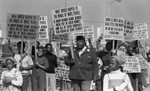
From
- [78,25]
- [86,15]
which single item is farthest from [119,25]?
[86,15]

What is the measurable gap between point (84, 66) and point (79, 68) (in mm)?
119

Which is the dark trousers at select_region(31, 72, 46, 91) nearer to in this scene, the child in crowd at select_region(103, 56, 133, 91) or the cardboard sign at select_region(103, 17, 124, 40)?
the cardboard sign at select_region(103, 17, 124, 40)

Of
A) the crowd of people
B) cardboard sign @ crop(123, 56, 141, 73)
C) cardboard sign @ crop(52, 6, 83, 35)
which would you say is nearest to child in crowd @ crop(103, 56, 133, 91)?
the crowd of people

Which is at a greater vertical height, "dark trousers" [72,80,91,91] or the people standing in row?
the people standing in row

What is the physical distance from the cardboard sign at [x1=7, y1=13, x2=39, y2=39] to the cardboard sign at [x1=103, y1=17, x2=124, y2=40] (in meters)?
2.10

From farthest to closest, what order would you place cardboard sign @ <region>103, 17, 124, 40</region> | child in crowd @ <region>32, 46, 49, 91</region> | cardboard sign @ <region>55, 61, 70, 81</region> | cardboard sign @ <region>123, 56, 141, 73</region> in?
cardboard sign @ <region>55, 61, 70, 81</region> → cardboard sign @ <region>123, 56, 141, 73</region> → cardboard sign @ <region>103, 17, 124, 40</region> → child in crowd @ <region>32, 46, 49, 91</region>

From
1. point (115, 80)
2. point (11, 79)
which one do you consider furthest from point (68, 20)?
point (115, 80)

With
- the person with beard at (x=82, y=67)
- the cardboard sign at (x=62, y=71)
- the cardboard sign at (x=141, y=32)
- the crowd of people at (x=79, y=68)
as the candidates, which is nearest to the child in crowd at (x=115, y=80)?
the crowd of people at (x=79, y=68)

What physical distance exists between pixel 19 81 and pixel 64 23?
311cm

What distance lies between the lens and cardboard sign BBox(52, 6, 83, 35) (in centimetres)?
1053

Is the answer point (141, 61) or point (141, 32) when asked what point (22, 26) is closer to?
point (141, 61)

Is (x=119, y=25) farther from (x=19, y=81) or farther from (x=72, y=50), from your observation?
(x=19, y=81)

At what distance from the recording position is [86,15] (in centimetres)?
2342

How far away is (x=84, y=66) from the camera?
8961 mm
